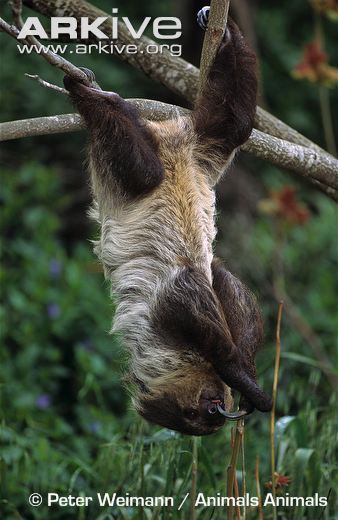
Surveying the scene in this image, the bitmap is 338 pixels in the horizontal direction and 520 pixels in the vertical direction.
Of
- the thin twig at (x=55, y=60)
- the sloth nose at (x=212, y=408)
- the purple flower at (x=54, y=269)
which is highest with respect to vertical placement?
the thin twig at (x=55, y=60)

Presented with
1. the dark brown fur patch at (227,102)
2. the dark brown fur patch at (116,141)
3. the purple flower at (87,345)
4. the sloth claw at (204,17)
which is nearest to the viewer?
the dark brown fur patch at (116,141)

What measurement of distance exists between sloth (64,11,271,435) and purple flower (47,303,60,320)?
3570 millimetres

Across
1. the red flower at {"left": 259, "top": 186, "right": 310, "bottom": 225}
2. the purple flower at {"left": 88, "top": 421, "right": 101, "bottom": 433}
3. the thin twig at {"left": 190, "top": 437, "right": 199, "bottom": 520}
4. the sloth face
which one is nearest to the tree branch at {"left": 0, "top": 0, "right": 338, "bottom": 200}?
the sloth face

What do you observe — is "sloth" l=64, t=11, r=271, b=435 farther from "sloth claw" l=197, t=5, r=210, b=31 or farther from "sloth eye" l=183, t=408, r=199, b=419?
"sloth claw" l=197, t=5, r=210, b=31

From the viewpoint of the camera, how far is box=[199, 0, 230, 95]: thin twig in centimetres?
417

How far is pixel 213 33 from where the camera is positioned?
14.1ft

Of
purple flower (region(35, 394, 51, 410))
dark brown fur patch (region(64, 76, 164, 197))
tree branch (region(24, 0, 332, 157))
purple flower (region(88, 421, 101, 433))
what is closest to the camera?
dark brown fur patch (region(64, 76, 164, 197))

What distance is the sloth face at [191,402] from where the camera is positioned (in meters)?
3.90

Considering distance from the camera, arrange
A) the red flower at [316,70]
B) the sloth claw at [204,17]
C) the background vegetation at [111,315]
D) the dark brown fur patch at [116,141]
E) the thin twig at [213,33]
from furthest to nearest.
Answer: the red flower at [316,70]
the background vegetation at [111,315]
the sloth claw at [204,17]
the thin twig at [213,33]
the dark brown fur patch at [116,141]

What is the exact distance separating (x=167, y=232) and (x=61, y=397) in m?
3.96

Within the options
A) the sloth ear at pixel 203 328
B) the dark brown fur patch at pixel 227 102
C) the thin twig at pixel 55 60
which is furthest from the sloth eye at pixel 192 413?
the thin twig at pixel 55 60

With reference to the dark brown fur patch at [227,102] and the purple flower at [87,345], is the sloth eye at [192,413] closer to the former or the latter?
the dark brown fur patch at [227,102]

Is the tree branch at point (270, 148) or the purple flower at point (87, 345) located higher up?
the tree branch at point (270, 148)

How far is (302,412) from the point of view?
5.79m
